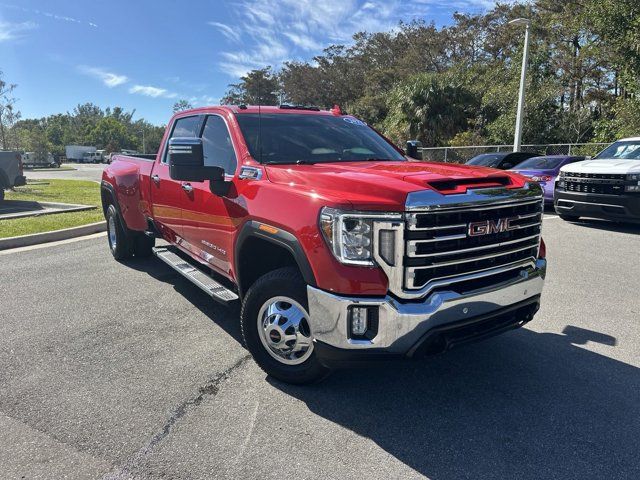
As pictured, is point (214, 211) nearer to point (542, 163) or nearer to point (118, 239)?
point (118, 239)

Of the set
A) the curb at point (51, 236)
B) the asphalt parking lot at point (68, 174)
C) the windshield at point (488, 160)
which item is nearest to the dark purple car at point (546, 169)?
the windshield at point (488, 160)

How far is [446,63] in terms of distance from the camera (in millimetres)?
36969

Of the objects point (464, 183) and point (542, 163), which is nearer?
point (464, 183)

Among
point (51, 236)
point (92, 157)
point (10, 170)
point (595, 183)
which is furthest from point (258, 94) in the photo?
point (92, 157)

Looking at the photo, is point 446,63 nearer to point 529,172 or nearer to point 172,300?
point 529,172

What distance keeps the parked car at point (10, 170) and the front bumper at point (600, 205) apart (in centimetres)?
1369

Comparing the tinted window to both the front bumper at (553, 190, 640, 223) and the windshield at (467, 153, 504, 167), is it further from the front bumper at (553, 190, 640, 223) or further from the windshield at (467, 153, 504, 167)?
the windshield at (467, 153, 504, 167)

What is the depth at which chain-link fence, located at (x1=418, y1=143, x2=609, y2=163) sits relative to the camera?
19.6 metres

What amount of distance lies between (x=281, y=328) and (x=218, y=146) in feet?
6.31

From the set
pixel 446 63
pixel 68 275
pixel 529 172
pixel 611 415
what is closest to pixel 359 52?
pixel 446 63

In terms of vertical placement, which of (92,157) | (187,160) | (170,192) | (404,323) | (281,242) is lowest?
(92,157)

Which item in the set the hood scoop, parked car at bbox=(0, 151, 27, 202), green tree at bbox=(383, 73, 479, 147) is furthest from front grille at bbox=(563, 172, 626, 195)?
green tree at bbox=(383, 73, 479, 147)

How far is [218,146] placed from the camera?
4.38m

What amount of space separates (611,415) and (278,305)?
221 cm
